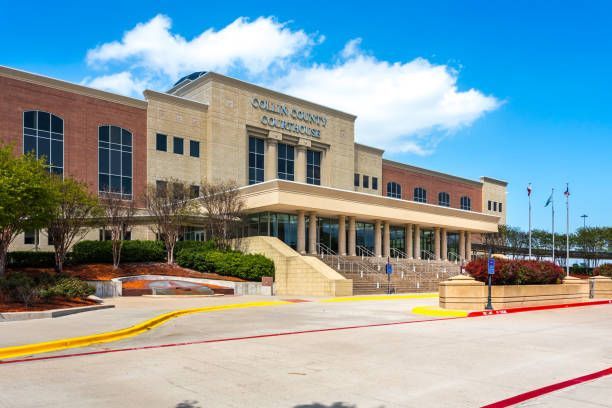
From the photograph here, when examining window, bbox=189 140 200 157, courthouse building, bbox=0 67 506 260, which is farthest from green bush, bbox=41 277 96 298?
window, bbox=189 140 200 157

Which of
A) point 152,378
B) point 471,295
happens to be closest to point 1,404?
point 152,378

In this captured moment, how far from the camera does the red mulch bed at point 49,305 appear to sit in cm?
1903

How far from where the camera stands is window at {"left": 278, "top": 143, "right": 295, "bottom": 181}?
58.2m

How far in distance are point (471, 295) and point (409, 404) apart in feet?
56.6

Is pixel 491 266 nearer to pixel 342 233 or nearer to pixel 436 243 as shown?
pixel 342 233

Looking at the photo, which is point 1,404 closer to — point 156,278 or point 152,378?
point 152,378

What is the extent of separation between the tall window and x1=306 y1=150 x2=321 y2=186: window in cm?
1909

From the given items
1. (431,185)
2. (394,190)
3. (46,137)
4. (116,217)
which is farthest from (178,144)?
(431,185)

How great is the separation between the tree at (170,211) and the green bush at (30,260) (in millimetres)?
7028

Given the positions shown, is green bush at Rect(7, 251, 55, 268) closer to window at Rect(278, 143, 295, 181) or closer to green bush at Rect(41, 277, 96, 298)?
green bush at Rect(41, 277, 96, 298)

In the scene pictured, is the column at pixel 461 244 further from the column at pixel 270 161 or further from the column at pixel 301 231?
the column at pixel 301 231

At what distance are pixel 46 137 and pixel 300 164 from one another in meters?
24.4

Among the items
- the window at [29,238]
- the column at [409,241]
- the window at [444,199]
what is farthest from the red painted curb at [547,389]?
the window at [444,199]

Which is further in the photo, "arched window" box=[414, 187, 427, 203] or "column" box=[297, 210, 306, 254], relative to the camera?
"arched window" box=[414, 187, 427, 203]
